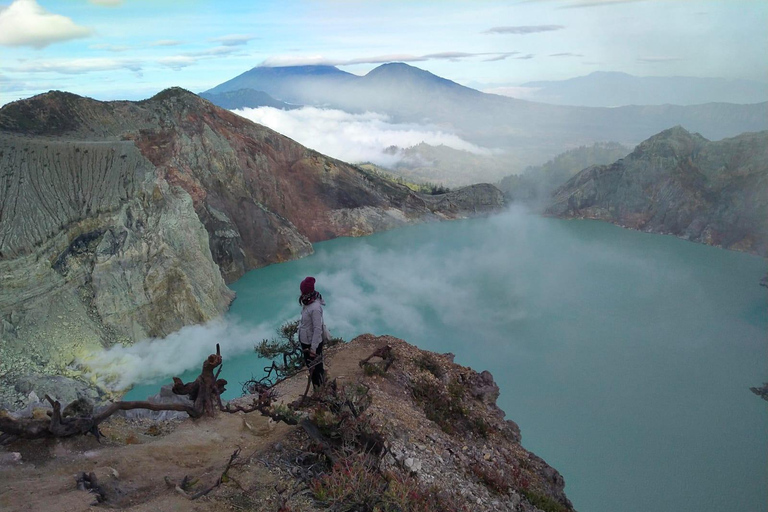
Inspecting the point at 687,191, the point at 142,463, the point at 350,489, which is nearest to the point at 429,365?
the point at 350,489

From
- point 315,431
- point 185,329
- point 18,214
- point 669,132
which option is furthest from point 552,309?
point 669,132

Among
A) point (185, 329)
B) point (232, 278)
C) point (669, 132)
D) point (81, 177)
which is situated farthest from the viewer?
point (669, 132)

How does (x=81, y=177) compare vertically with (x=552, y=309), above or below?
above

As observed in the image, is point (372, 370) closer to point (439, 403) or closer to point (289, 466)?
point (439, 403)

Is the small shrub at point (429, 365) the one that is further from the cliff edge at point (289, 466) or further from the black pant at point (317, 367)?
the black pant at point (317, 367)

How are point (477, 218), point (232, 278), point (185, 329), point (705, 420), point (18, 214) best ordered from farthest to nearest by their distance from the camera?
point (477, 218) → point (232, 278) → point (185, 329) → point (18, 214) → point (705, 420)

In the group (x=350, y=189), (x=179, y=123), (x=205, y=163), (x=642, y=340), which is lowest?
(x=642, y=340)

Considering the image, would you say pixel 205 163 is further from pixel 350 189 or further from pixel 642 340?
pixel 642 340
